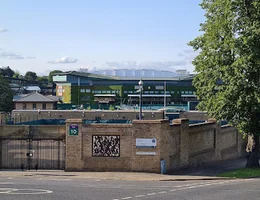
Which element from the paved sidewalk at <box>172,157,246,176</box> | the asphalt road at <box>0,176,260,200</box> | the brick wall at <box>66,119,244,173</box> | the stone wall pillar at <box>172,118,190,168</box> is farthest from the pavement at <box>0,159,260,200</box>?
the stone wall pillar at <box>172,118,190,168</box>

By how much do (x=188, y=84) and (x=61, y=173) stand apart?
116 meters

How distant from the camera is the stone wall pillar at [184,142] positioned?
30406mm

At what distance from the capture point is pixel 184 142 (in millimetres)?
30969

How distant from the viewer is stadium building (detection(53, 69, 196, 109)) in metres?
134

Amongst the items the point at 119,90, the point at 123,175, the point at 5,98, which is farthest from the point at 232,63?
the point at 119,90

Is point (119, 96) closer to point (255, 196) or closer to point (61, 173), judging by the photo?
point (61, 173)

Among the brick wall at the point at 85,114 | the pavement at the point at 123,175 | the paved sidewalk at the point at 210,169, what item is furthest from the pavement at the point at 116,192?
the brick wall at the point at 85,114

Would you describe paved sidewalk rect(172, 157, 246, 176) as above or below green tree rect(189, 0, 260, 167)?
below

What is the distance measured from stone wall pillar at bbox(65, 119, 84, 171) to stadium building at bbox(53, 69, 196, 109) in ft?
331

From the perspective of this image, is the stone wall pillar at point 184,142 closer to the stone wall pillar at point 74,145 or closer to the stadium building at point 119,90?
the stone wall pillar at point 74,145

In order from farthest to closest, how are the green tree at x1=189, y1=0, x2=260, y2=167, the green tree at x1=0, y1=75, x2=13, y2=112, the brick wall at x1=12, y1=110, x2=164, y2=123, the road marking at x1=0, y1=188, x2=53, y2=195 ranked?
the green tree at x1=0, y1=75, x2=13, y2=112 < the brick wall at x1=12, y1=110, x2=164, y2=123 < the green tree at x1=189, y1=0, x2=260, y2=167 < the road marking at x1=0, y1=188, x2=53, y2=195

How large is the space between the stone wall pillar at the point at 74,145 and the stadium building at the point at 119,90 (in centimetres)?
10100

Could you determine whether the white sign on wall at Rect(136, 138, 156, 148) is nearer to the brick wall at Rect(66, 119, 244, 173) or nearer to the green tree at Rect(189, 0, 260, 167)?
the brick wall at Rect(66, 119, 244, 173)

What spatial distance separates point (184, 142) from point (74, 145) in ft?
26.4
